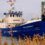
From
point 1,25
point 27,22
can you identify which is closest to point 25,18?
point 27,22

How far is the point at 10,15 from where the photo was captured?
1311 millimetres

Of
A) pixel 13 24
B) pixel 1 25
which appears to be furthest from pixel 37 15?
pixel 1 25

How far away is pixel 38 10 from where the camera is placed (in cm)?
129

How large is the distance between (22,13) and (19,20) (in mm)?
82

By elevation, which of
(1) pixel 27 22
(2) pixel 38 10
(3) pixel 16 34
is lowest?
(3) pixel 16 34

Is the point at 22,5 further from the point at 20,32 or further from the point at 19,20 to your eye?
the point at 20,32

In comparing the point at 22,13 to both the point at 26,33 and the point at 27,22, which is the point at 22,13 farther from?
the point at 26,33

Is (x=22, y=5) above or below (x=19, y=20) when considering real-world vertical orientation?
above

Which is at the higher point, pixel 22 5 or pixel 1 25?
pixel 22 5

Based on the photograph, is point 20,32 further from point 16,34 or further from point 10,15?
point 10,15

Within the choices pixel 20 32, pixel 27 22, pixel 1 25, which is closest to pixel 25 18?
pixel 27 22

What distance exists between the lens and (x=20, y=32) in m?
1.26

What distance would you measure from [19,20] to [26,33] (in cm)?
15

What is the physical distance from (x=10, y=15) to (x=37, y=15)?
11.1 inches
